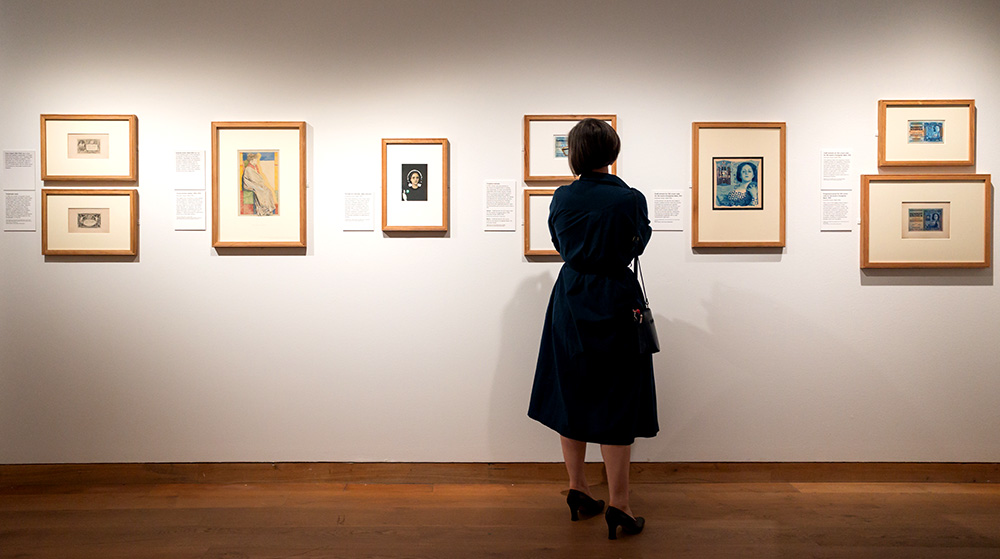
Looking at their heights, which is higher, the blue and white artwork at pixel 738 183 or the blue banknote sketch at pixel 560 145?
the blue banknote sketch at pixel 560 145

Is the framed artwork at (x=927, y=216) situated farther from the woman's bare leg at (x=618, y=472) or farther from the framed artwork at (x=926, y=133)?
the woman's bare leg at (x=618, y=472)

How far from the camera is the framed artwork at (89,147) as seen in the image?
2977mm

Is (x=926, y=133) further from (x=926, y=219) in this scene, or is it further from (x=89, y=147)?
(x=89, y=147)

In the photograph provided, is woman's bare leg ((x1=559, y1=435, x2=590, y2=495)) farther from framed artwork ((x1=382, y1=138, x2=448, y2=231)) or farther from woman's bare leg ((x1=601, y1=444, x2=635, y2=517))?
framed artwork ((x1=382, y1=138, x2=448, y2=231))

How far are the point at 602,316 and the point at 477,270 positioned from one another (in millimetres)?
898

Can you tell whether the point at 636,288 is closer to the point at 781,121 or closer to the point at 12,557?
the point at 781,121

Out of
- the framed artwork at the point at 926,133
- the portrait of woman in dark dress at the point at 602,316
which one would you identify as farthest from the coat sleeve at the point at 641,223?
the framed artwork at the point at 926,133

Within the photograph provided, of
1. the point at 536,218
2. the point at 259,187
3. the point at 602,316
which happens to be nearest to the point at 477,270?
the point at 536,218

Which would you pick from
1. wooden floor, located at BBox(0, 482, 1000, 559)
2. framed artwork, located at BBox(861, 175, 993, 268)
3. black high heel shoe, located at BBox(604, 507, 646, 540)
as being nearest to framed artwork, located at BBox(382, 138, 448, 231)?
wooden floor, located at BBox(0, 482, 1000, 559)

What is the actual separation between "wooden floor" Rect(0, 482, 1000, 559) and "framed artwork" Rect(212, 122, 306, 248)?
129cm

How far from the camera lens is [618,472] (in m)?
2.41

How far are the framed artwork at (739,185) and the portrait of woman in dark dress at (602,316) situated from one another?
0.77m

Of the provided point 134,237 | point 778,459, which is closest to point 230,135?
point 134,237

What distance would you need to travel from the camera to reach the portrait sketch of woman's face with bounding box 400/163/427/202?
9.86 ft
